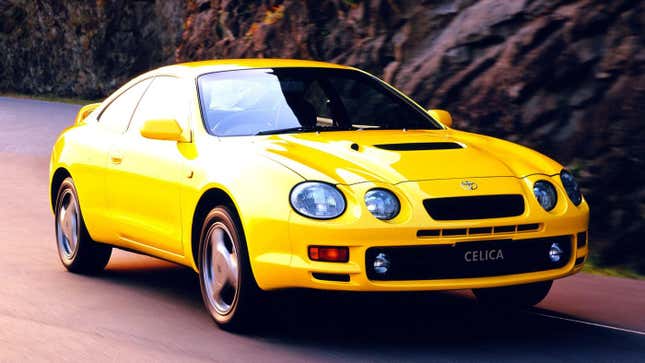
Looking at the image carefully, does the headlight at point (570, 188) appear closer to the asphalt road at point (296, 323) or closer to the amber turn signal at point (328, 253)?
the asphalt road at point (296, 323)

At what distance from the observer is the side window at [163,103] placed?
8424 millimetres

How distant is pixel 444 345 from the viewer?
7.05m

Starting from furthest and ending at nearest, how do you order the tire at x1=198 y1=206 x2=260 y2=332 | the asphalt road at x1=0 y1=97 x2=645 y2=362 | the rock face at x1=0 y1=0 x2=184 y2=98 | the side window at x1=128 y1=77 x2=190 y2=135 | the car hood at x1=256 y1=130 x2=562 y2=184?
the rock face at x1=0 y1=0 x2=184 y2=98 < the side window at x1=128 y1=77 x2=190 y2=135 < the tire at x1=198 y1=206 x2=260 y2=332 < the car hood at x1=256 y1=130 x2=562 y2=184 < the asphalt road at x1=0 y1=97 x2=645 y2=362

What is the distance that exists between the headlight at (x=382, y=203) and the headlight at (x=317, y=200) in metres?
0.14

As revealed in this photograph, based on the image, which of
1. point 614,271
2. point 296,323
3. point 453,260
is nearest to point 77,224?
point 296,323

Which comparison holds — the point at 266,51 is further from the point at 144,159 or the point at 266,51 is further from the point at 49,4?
the point at 49,4

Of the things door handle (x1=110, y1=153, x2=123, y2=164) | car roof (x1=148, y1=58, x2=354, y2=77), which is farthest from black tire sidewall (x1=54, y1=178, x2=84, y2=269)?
car roof (x1=148, y1=58, x2=354, y2=77)

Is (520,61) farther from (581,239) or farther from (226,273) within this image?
(226,273)

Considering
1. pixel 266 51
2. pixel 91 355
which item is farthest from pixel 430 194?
pixel 266 51

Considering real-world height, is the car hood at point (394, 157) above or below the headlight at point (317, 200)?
above

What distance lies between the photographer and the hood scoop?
7.55m

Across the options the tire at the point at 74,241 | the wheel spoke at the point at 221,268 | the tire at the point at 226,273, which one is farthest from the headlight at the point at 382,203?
the tire at the point at 74,241

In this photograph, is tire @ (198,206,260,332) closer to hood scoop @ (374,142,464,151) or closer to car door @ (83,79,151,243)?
hood scoop @ (374,142,464,151)

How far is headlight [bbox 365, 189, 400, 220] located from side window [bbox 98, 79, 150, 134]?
2.73m
